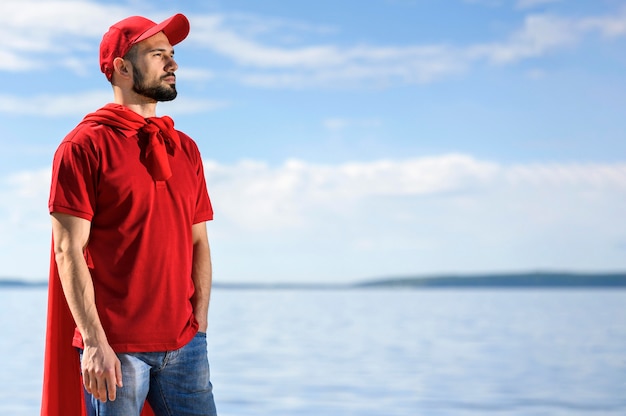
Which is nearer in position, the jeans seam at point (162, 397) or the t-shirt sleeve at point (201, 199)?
the jeans seam at point (162, 397)

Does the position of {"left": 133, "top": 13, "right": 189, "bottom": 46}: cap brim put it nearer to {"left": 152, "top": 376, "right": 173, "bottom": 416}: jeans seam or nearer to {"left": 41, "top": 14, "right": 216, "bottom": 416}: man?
{"left": 41, "top": 14, "right": 216, "bottom": 416}: man

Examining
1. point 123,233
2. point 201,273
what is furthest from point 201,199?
point 123,233

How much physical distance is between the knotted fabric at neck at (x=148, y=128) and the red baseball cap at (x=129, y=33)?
130 millimetres

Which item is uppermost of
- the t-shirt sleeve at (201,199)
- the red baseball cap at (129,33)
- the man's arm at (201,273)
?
the red baseball cap at (129,33)

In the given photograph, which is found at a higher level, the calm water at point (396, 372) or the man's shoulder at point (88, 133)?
the man's shoulder at point (88, 133)

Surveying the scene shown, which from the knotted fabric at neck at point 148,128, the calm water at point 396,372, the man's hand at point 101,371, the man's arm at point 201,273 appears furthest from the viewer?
the calm water at point 396,372

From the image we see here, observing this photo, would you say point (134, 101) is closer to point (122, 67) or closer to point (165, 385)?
point (122, 67)

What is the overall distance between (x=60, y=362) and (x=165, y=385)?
0.28 metres

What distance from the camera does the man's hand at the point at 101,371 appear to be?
228cm

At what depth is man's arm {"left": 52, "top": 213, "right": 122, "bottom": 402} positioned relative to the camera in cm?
229

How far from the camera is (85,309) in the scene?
230 centimetres

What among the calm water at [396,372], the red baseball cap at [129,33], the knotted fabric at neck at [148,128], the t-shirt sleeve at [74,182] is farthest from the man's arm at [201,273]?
the calm water at [396,372]

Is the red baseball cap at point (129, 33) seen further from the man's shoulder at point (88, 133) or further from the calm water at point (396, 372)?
the calm water at point (396, 372)

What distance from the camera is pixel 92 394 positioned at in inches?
92.1
